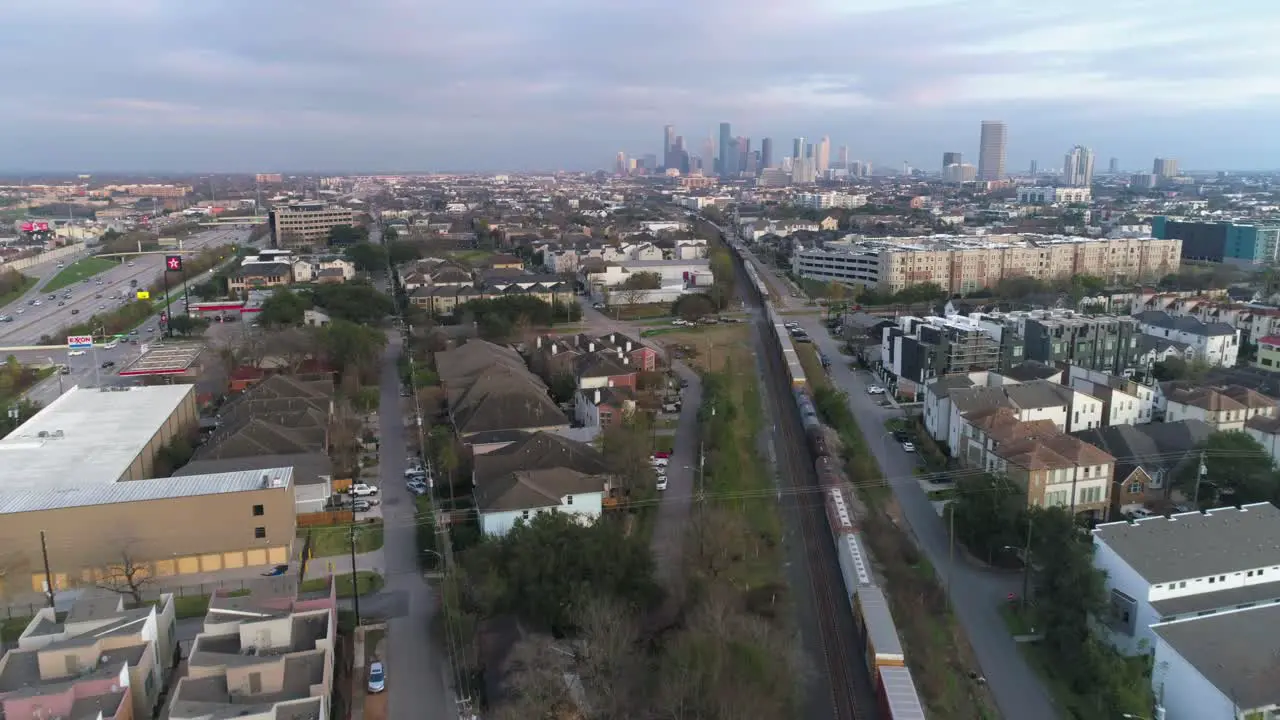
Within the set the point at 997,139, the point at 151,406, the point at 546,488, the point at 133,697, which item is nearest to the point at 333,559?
the point at 546,488

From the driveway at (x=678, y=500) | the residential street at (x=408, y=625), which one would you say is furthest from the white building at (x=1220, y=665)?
the residential street at (x=408, y=625)

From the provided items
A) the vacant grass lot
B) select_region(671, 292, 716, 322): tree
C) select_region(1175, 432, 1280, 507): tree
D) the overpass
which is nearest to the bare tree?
select_region(1175, 432, 1280, 507): tree

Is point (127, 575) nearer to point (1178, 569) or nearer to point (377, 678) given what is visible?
point (377, 678)

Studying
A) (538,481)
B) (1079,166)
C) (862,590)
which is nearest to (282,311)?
(538,481)

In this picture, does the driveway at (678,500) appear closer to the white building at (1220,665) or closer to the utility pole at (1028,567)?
the utility pole at (1028,567)

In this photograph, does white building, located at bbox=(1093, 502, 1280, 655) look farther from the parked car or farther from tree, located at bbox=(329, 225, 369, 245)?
tree, located at bbox=(329, 225, 369, 245)

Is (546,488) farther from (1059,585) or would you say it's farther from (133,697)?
(1059,585)
